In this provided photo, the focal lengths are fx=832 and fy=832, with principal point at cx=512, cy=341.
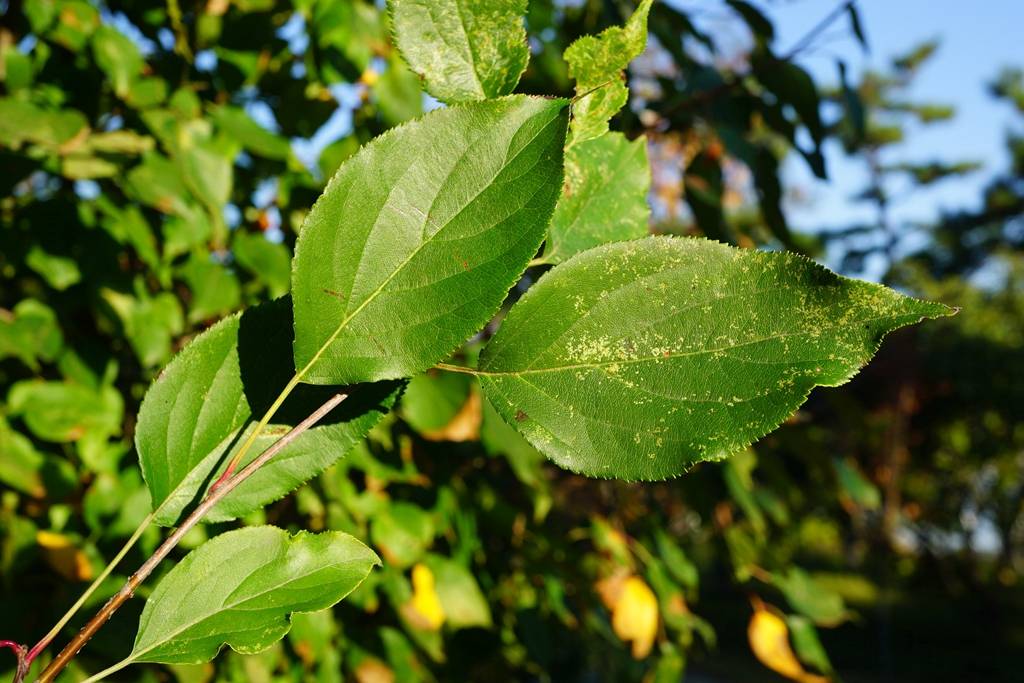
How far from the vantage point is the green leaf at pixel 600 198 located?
504 millimetres

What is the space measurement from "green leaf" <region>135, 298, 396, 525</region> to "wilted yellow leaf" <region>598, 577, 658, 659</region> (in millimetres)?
1044

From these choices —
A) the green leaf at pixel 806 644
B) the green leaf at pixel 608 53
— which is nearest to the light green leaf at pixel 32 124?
the green leaf at pixel 608 53

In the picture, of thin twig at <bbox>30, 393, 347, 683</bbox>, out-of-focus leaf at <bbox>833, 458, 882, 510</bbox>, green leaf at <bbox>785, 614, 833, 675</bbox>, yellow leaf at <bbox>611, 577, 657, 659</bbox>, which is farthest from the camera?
out-of-focus leaf at <bbox>833, 458, 882, 510</bbox>

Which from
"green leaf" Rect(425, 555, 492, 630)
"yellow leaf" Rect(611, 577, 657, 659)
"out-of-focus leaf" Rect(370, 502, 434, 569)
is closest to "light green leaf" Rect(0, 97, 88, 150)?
"out-of-focus leaf" Rect(370, 502, 434, 569)

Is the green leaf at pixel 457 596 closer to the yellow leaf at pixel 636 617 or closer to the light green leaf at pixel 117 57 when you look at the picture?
the yellow leaf at pixel 636 617

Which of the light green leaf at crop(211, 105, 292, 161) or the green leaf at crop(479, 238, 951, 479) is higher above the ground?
the green leaf at crop(479, 238, 951, 479)

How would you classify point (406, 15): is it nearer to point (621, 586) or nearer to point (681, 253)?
point (681, 253)

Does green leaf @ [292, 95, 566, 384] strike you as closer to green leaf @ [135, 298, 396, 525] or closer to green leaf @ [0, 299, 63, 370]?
green leaf @ [135, 298, 396, 525]

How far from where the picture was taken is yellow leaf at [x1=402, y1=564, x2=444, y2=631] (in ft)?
4.14

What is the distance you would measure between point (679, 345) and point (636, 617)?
110 centimetres

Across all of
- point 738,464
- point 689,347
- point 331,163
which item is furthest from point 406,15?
point 738,464

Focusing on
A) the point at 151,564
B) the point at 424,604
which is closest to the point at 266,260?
the point at 424,604

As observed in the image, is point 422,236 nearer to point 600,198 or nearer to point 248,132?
point 600,198

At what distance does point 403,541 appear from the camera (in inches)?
50.4
